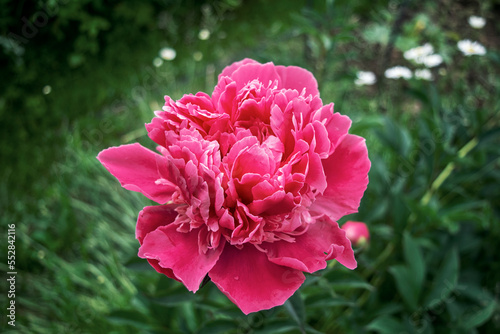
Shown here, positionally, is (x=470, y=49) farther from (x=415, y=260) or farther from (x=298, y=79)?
(x=298, y=79)

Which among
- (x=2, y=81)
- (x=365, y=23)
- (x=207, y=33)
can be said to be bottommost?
(x=365, y=23)

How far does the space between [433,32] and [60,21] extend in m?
1.88

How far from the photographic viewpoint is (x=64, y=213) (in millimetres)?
1679

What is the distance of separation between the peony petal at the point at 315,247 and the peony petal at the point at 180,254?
7 centimetres

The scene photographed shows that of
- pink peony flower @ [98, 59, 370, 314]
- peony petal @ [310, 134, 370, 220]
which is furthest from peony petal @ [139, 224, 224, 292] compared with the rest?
peony petal @ [310, 134, 370, 220]

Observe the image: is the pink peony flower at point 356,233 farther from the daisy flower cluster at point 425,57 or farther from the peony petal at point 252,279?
the daisy flower cluster at point 425,57

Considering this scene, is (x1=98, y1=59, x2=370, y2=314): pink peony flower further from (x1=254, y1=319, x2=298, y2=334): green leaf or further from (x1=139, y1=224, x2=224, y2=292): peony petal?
(x1=254, y1=319, x2=298, y2=334): green leaf

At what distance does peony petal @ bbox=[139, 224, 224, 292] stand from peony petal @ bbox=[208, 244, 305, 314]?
0.05 ft

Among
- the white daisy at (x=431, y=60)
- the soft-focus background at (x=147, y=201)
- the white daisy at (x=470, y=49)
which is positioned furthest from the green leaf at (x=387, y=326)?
the white daisy at (x=431, y=60)

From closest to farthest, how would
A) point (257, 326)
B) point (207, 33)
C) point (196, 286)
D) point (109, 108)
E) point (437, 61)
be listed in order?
point (196, 286), point (257, 326), point (437, 61), point (207, 33), point (109, 108)

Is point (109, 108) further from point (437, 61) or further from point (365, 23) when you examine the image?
point (365, 23)

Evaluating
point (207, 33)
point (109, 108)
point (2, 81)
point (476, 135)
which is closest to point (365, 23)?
point (207, 33)

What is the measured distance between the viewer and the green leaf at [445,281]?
1021 millimetres

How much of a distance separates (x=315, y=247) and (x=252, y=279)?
0.08 metres
